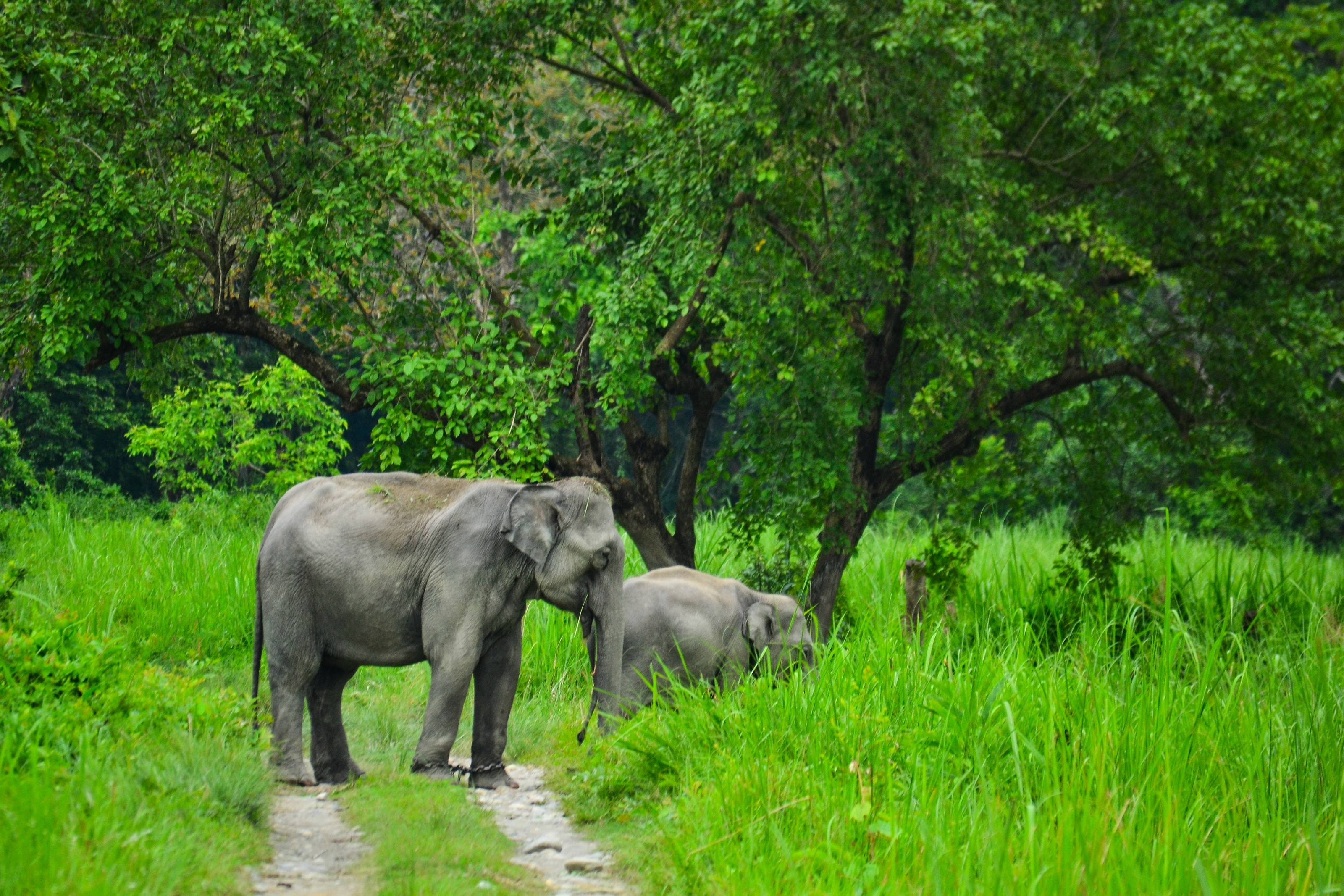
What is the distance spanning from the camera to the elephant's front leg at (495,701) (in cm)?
620

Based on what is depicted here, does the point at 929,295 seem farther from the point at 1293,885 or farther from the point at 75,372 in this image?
A: the point at 75,372

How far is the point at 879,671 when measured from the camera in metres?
5.70

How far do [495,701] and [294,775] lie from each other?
3.18 ft

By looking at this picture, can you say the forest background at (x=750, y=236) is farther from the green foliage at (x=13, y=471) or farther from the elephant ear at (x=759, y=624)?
the green foliage at (x=13, y=471)

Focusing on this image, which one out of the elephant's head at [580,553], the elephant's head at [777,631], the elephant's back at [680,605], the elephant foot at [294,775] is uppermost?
the elephant's head at [580,553]

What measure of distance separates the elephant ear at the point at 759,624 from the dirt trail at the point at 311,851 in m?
2.64

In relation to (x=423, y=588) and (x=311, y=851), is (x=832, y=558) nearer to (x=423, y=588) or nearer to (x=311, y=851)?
(x=423, y=588)

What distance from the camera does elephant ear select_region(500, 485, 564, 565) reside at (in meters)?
5.92

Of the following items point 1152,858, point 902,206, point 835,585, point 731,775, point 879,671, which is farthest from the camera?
point 835,585

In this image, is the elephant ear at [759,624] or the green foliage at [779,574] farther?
the green foliage at [779,574]

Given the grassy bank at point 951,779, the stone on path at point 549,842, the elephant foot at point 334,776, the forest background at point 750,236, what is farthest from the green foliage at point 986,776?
the forest background at point 750,236

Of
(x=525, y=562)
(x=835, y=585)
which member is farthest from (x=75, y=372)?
(x=525, y=562)

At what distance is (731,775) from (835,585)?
5.82m

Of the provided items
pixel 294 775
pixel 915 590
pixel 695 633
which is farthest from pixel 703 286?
pixel 294 775
